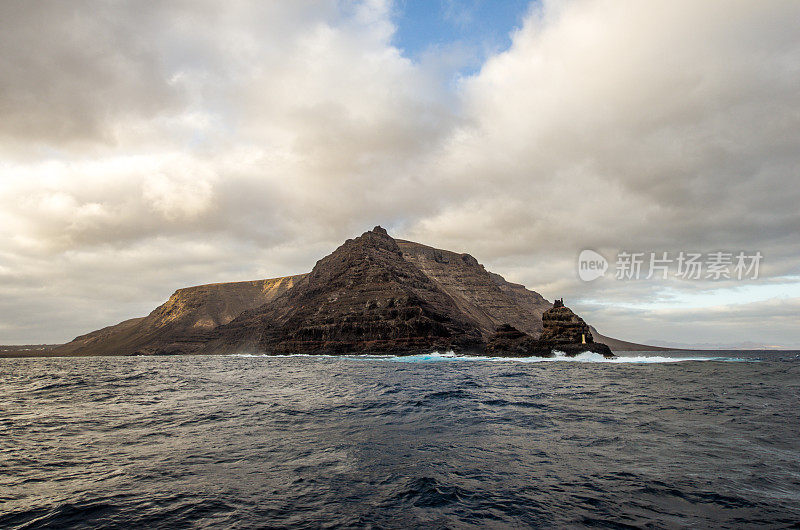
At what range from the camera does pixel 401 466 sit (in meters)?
11.3

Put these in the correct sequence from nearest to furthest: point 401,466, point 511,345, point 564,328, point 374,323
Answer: point 401,466 → point 564,328 → point 511,345 → point 374,323

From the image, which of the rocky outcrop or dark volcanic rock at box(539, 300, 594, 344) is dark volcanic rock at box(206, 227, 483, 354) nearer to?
the rocky outcrop

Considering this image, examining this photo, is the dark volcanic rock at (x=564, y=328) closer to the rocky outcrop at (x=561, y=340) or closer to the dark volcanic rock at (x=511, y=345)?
the rocky outcrop at (x=561, y=340)

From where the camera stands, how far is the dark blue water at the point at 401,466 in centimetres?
796

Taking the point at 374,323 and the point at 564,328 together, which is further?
the point at 374,323

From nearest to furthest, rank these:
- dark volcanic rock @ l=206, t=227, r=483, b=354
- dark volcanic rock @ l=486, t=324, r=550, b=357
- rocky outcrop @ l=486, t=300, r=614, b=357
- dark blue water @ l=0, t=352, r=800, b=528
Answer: dark blue water @ l=0, t=352, r=800, b=528 < rocky outcrop @ l=486, t=300, r=614, b=357 < dark volcanic rock @ l=486, t=324, r=550, b=357 < dark volcanic rock @ l=206, t=227, r=483, b=354

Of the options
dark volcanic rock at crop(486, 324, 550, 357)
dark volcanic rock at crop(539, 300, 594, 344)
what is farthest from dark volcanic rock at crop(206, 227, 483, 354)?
dark volcanic rock at crop(539, 300, 594, 344)

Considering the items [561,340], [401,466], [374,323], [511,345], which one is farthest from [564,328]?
[401,466]

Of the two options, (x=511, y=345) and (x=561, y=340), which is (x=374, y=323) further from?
(x=561, y=340)

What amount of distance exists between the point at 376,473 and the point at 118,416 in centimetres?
1605

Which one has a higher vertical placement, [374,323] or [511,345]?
[374,323]

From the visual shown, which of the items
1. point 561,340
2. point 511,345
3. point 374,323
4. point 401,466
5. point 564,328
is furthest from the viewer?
point 374,323

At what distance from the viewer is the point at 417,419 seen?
60.1 ft

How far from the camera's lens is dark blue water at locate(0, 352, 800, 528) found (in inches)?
313
